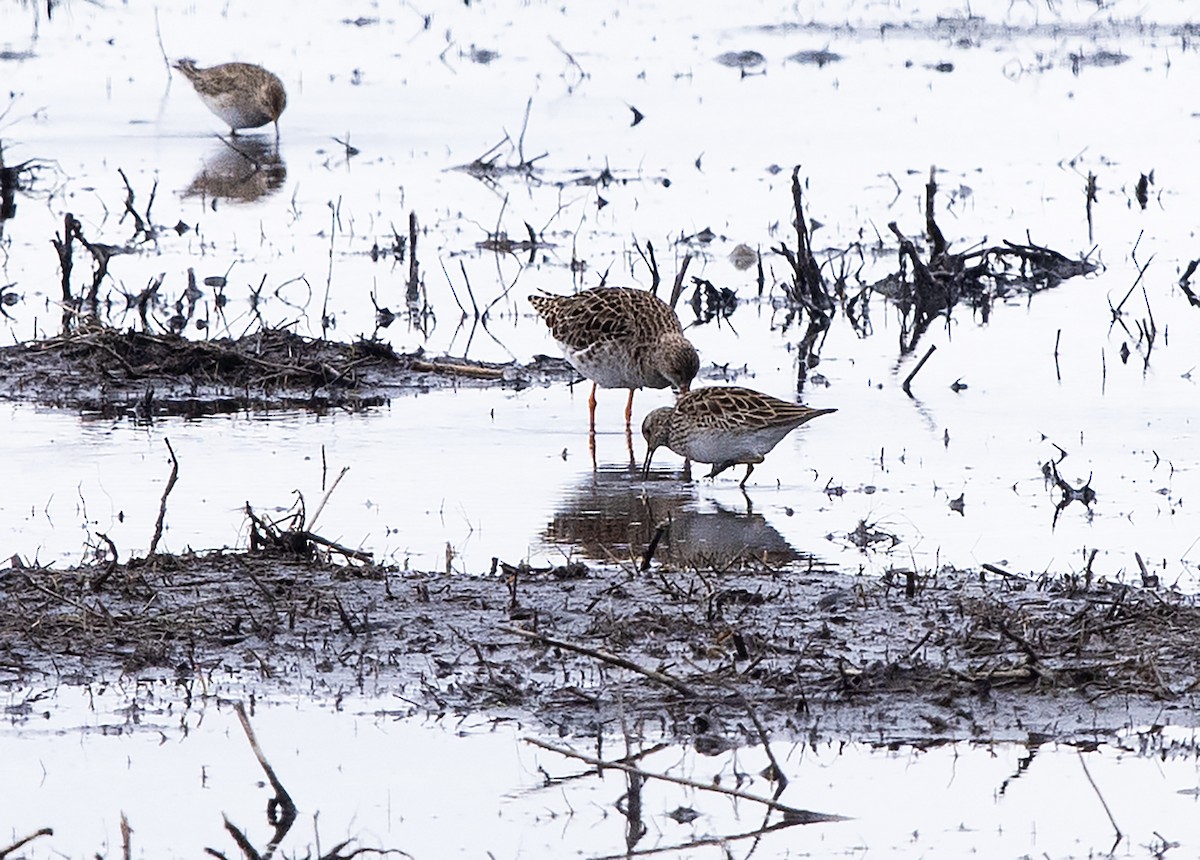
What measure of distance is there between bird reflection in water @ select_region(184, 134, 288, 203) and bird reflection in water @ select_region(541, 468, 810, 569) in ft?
29.5

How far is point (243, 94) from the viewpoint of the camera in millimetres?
22281

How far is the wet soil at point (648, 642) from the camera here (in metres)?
6.65

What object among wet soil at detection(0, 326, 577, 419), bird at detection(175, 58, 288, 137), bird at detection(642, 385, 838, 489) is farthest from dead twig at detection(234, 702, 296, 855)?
bird at detection(175, 58, 288, 137)

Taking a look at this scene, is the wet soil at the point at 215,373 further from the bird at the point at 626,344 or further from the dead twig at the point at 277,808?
the dead twig at the point at 277,808

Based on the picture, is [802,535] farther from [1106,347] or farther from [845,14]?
[845,14]

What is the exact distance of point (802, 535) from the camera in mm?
9219

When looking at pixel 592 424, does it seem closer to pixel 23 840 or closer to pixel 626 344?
pixel 626 344

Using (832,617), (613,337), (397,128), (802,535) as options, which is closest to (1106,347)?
(613,337)

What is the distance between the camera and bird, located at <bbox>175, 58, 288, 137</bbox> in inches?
876

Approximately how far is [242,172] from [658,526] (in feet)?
38.2

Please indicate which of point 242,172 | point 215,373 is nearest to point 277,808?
point 215,373

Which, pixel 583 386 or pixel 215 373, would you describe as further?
pixel 583 386

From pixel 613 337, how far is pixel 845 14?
22.0 meters

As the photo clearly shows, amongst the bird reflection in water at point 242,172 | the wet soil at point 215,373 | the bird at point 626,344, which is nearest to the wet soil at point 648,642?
the bird at point 626,344
